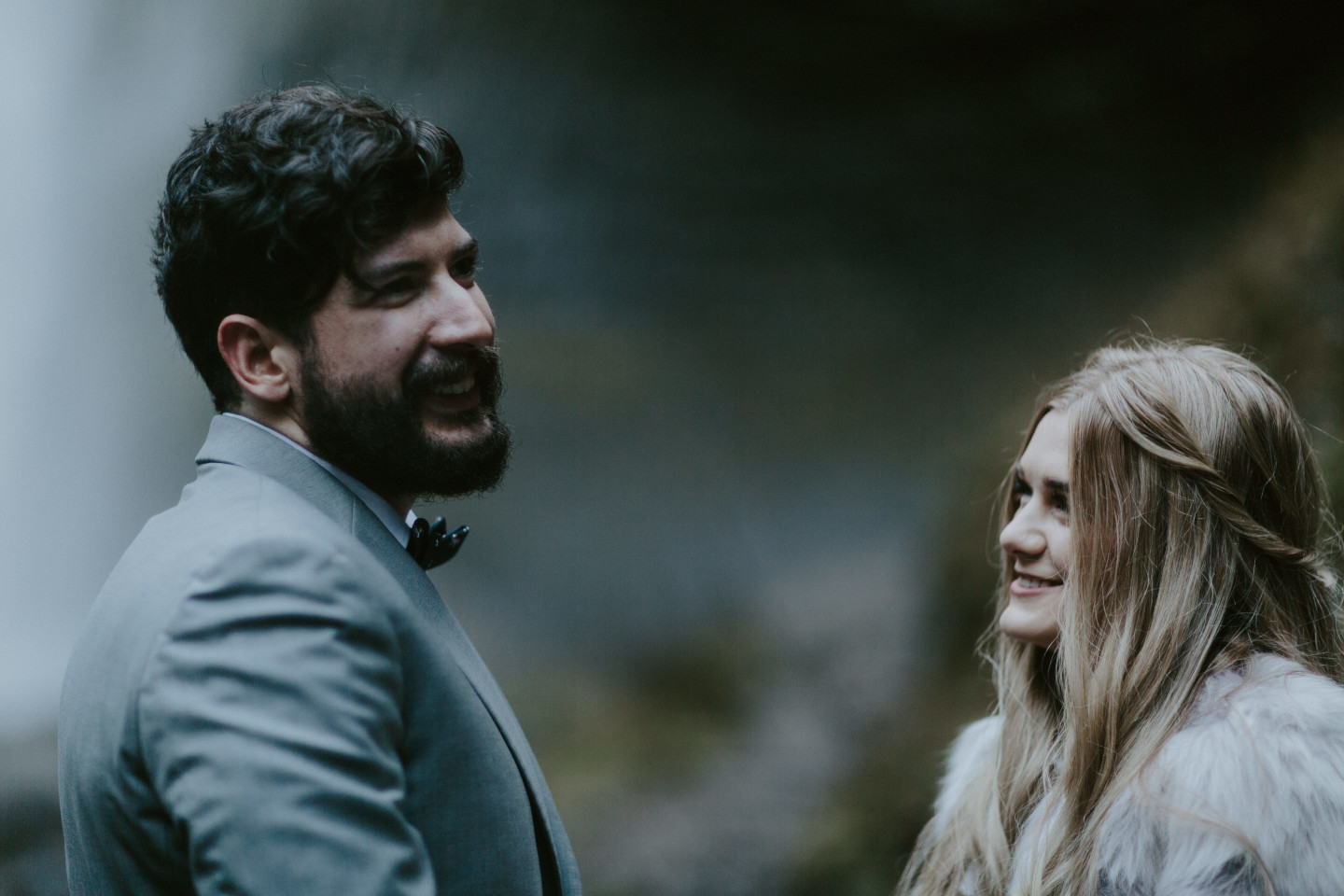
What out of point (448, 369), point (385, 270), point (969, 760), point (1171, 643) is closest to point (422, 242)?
point (385, 270)

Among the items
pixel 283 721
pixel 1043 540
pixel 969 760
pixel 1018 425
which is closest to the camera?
pixel 283 721

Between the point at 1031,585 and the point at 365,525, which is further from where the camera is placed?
the point at 1031,585

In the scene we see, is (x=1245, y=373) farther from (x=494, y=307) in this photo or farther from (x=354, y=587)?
(x=494, y=307)

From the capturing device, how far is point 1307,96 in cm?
423

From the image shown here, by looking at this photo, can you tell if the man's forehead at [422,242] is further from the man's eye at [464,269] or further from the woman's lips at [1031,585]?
the woman's lips at [1031,585]

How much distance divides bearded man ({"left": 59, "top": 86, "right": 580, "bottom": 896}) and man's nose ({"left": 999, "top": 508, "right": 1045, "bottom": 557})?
39.1 inches

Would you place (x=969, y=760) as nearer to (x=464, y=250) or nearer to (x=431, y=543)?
(x=431, y=543)

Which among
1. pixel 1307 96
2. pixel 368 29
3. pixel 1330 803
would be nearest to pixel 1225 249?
pixel 1307 96

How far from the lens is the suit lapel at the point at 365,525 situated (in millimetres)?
1247

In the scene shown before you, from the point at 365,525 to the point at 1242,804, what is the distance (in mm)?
1318

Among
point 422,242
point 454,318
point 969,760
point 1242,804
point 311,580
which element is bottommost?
point 969,760

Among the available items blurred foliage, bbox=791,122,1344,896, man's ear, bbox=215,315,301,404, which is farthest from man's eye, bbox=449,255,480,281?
blurred foliage, bbox=791,122,1344,896

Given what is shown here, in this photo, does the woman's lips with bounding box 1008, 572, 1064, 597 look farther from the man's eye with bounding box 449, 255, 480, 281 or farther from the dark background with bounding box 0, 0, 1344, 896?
the dark background with bounding box 0, 0, 1344, 896

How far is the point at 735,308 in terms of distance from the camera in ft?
15.8
